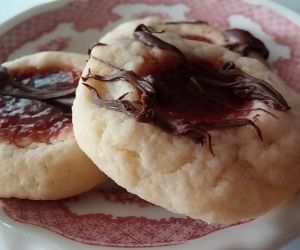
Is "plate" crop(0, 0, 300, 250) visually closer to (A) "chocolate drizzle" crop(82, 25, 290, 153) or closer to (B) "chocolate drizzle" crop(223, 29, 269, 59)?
(B) "chocolate drizzle" crop(223, 29, 269, 59)

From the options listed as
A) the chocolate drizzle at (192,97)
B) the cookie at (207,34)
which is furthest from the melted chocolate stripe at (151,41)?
the cookie at (207,34)

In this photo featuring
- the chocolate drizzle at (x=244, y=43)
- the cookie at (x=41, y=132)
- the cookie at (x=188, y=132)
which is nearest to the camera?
the cookie at (x=188, y=132)

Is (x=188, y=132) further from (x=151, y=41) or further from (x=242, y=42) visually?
(x=242, y=42)

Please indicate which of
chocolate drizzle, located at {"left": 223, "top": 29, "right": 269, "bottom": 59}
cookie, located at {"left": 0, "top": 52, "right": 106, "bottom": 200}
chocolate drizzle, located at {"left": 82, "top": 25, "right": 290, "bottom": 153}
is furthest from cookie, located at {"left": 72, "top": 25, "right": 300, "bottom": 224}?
chocolate drizzle, located at {"left": 223, "top": 29, "right": 269, "bottom": 59}

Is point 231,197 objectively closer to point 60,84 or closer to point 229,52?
point 229,52

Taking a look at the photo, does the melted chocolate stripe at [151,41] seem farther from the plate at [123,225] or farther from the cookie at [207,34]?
the plate at [123,225]

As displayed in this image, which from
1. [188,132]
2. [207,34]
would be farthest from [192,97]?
[207,34]

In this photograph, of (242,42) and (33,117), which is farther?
(242,42)
